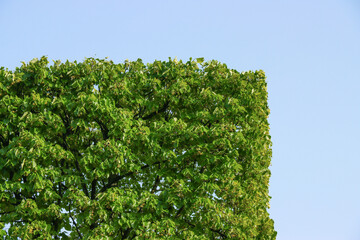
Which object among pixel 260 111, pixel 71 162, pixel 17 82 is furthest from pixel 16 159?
pixel 260 111

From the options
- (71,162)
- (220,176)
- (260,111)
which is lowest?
(220,176)

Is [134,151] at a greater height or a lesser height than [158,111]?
lesser

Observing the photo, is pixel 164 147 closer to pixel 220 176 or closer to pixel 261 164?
pixel 220 176

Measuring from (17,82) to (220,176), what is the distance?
882 cm

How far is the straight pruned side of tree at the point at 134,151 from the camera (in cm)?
1442

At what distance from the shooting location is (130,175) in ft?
54.1

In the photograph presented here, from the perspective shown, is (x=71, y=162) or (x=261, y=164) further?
(x=261, y=164)

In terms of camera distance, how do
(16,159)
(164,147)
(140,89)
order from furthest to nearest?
(140,89), (164,147), (16,159)

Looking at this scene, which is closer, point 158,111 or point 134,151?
point 134,151

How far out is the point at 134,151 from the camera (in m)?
15.8

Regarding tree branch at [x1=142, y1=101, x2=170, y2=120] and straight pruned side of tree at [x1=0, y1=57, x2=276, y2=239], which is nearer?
straight pruned side of tree at [x1=0, y1=57, x2=276, y2=239]

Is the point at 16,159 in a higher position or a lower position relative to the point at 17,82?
lower

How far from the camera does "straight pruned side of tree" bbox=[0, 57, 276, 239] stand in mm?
14422

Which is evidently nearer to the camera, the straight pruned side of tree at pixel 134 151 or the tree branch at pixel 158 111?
the straight pruned side of tree at pixel 134 151
